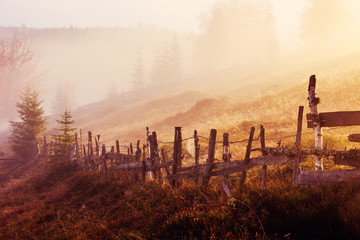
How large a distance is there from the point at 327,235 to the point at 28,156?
25459 mm

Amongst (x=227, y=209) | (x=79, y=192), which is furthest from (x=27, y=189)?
(x=227, y=209)

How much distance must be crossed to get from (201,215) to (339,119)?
146 inches

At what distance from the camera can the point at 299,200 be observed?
457 cm

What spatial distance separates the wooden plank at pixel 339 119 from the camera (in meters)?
4.86

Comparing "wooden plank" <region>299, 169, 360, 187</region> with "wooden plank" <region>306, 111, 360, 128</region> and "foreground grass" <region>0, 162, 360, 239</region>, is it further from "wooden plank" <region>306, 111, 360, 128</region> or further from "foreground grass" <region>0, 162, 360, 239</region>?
"wooden plank" <region>306, 111, 360, 128</region>

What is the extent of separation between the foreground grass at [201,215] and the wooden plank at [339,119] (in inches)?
54.7

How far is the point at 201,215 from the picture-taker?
4.80m

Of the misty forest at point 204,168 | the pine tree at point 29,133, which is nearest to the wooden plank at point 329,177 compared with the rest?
the misty forest at point 204,168

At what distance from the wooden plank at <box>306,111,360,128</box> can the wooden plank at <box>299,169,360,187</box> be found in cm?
105

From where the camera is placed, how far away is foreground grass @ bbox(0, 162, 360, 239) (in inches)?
156

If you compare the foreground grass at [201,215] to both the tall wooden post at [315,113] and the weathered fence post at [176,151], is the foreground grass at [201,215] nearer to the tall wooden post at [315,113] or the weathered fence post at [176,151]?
the weathered fence post at [176,151]

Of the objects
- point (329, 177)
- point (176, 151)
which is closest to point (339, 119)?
point (329, 177)

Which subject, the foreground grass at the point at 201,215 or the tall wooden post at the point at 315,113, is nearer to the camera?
the foreground grass at the point at 201,215

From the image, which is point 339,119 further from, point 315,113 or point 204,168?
point 204,168
